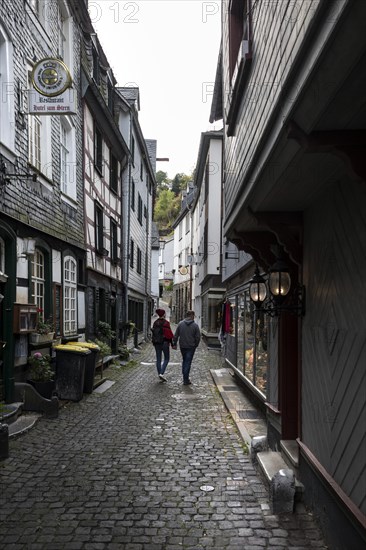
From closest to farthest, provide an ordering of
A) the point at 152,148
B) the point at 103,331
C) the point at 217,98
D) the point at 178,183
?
the point at 217,98
the point at 103,331
the point at 152,148
the point at 178,183

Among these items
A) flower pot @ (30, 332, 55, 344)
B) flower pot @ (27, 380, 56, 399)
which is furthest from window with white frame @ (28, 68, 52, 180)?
flower pot @ (27, 380, 56, 399)

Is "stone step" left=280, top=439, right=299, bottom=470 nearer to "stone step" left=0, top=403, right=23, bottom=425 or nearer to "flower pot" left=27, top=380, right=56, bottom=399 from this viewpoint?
"stone step" left=0, top=403, right=23, bottom=425

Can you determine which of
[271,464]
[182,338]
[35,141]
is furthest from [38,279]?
[271,464]

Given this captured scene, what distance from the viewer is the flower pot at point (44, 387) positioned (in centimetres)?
Answer: 827

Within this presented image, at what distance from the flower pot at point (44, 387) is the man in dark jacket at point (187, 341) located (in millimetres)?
3957

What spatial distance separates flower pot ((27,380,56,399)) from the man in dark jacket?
3.96 metres

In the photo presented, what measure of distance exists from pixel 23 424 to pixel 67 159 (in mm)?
6648

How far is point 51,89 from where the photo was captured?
26.9ft

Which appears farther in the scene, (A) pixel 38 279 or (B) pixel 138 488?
(A) pixel 38 279

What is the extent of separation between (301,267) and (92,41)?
1204 centimetres

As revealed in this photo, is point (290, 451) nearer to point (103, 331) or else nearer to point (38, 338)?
point (38, 338)

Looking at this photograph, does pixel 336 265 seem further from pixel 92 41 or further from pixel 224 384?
pixel 92 41

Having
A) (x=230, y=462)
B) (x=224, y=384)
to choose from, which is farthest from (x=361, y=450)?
(x=224, y=384)

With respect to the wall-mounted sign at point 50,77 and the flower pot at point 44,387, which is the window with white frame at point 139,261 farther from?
the wall-mounted sign at point 50,77
